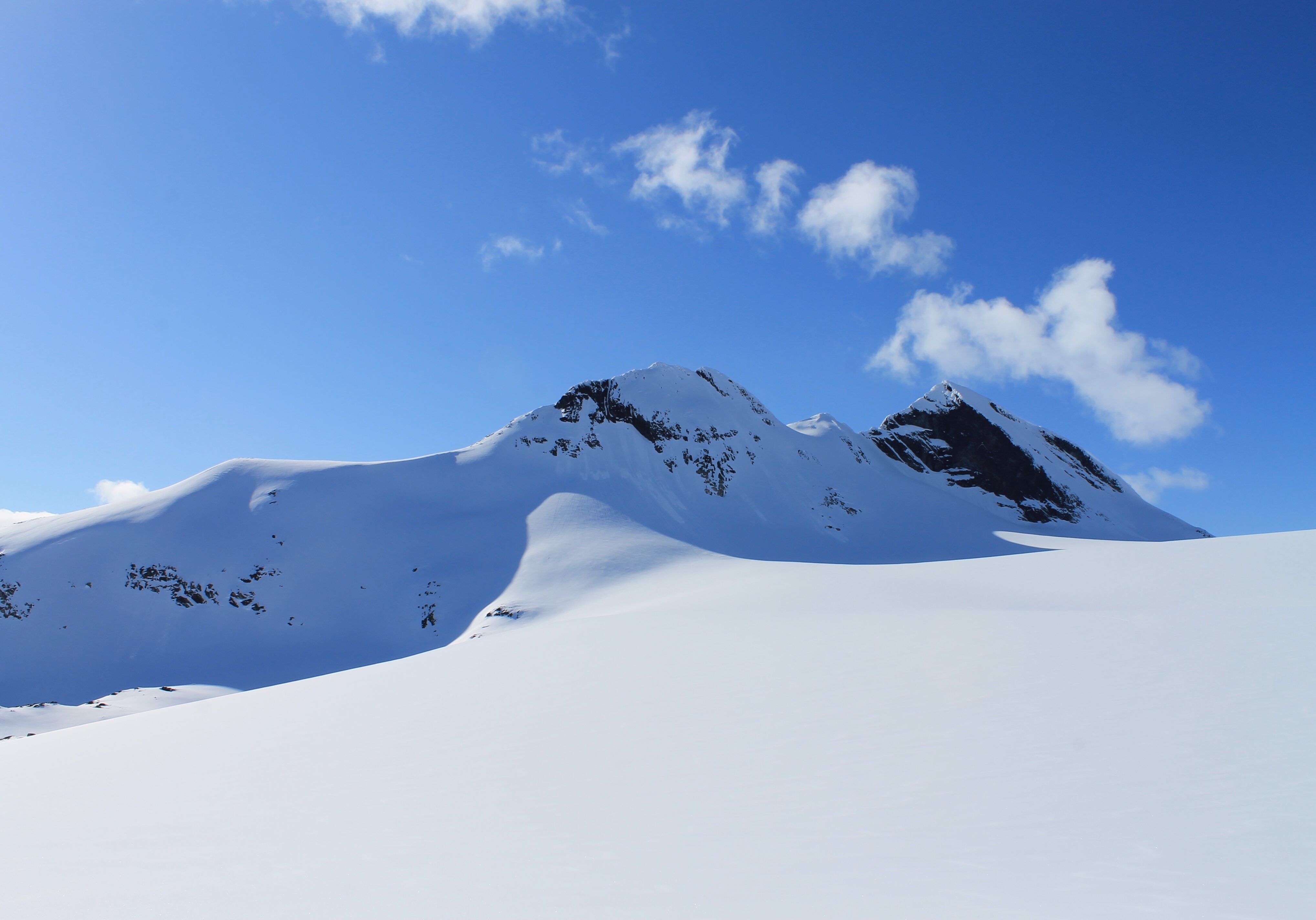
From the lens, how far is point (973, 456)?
274 ft

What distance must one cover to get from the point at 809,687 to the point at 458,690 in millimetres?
5691

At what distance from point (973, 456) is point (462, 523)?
66.4m

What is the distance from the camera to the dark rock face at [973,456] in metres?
79.9

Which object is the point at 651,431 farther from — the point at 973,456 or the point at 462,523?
the point at 973,456

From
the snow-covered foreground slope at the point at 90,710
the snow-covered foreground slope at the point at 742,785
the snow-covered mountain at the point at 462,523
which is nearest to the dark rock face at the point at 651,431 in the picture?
the snow-covered mountain at the point at 462,523

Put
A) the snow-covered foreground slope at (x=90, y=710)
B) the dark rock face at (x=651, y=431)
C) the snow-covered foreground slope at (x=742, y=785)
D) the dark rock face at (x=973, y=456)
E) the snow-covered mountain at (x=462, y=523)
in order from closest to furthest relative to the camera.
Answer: the snow-covered foreground slope at (x=742, y=785)
the snow-covered foreground slope at (x=90, y=710)
the snow-covered mountain at (x=462, y=523)
the dark rock face at (x=651, y=431)
the dark rock face at (x=973, y=456)

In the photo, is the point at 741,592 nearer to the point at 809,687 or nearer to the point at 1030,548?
the point at 809,687

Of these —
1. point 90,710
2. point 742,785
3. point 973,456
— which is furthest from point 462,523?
point 973,456

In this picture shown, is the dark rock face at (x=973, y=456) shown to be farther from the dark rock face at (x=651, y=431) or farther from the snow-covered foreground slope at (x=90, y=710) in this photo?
the snow-covered foreground slope at (x=90, y=710)

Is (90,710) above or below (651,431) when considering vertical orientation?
below

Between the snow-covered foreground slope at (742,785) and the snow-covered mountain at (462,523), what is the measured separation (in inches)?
1027

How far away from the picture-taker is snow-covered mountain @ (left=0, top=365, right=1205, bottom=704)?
34375 millimetres

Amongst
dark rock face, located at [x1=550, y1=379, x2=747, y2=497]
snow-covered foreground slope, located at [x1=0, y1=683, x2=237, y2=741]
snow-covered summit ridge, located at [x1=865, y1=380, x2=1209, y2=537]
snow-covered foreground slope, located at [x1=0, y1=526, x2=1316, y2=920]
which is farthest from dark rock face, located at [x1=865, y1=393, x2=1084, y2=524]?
snow-covered foreground slope, located at [x1=0, y1=683, x2=237, y2=741]

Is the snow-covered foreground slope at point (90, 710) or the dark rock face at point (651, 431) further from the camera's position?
the dark rock face at point (651, 431)
